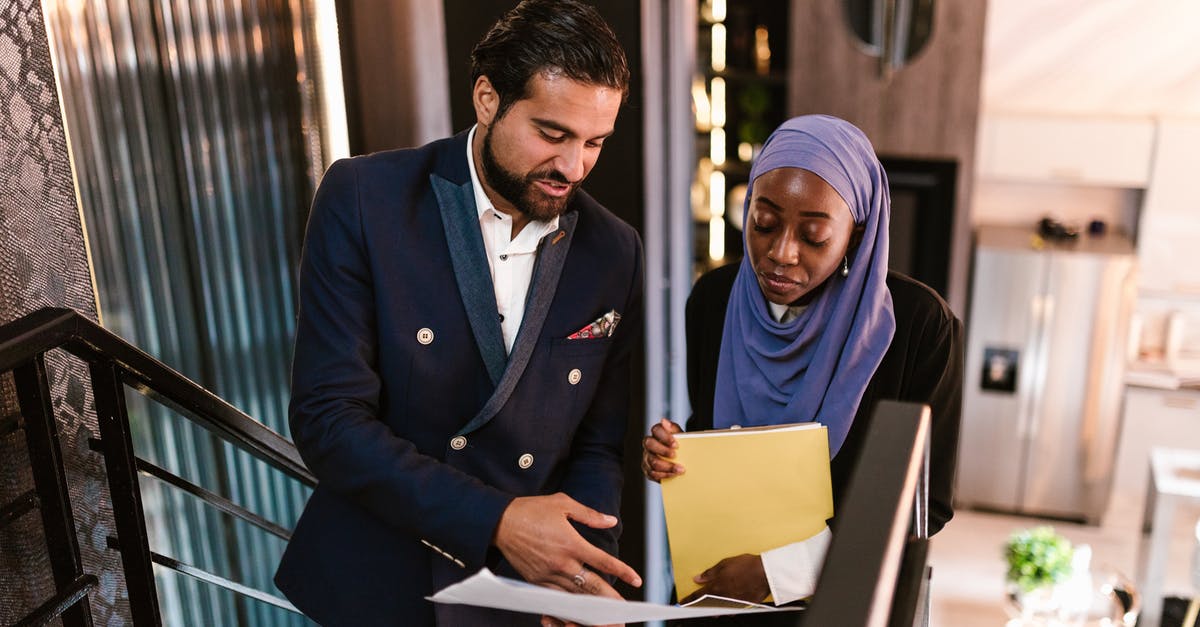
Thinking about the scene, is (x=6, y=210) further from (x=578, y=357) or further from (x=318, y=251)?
(x=578, y=357)

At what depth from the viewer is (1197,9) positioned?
5.23 m

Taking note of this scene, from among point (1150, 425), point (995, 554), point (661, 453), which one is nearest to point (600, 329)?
point (661, 453)

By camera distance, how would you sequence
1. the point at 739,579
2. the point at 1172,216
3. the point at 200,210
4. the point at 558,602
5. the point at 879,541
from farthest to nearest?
1. the point at 1172,216
2. the point at 200,210
3. the point at 739,579
4. the point at 558,602
5. the point at 879,541

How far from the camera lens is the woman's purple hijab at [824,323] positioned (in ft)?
4.68

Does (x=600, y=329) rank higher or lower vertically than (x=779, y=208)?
lower

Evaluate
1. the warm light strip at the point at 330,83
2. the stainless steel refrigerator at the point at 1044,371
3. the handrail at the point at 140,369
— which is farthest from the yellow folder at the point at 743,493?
the stainless steel refrigerator at the point at 1044,371

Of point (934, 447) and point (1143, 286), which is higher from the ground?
point (934, 447)

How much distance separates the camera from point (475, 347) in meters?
1.55

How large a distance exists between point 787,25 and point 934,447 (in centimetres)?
437

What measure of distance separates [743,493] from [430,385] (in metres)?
0.47

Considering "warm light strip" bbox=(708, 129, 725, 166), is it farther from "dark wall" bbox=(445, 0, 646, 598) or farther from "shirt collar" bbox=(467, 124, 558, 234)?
"shirt collar" bbox=(467, 124, 558, 234)

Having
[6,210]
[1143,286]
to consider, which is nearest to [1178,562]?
[1143,286]

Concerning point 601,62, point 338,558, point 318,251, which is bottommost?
point 338,558

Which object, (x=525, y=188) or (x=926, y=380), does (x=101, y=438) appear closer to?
(x=525, y=188)
